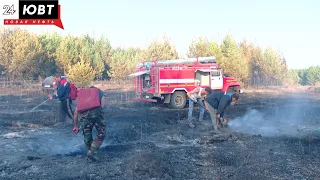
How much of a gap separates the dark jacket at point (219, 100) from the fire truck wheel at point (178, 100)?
7261 mm

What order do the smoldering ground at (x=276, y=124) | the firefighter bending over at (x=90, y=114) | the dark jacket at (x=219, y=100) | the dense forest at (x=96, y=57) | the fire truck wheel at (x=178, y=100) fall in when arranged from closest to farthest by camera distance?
the firefighter bending over at (x=90, y=114) → the dark jacket at (x=219, y=100) → the smoldering ground at (x=276, y=124) → the fire truck wheel at (x=178, y=100) → the dense forest at (x=96, y=57)

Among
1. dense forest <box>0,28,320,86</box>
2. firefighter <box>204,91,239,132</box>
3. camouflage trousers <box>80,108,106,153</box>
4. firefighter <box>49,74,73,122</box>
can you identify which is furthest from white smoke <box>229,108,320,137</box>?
dense forest <box>0,28,320,86</box>

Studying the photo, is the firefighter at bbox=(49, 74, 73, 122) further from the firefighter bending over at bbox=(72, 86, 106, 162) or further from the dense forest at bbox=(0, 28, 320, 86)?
the dense forest at bbox=(0, 28, 320, 86)

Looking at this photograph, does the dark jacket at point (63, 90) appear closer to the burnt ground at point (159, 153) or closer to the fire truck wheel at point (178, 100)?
the burnt ground at point (159, 153)

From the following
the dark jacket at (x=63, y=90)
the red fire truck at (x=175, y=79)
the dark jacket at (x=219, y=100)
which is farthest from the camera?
the red fire truck at (x=175, y=79)

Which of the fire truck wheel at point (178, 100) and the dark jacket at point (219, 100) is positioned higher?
the dark jacket at point (219, 100)

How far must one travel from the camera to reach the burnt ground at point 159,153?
5641mm

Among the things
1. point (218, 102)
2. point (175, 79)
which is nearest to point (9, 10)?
point (175, 79)

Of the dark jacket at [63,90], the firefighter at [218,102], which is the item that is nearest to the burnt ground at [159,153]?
the firefighter at [218,102]

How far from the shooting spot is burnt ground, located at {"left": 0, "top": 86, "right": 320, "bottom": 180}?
222 inches

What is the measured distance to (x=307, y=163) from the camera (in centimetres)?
623

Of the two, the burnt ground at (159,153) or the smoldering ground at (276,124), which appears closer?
the burnt ground at (159,153)

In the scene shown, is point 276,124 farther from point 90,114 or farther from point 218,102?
point 90,114

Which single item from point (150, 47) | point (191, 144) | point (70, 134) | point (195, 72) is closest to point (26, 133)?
point (70, 134)
